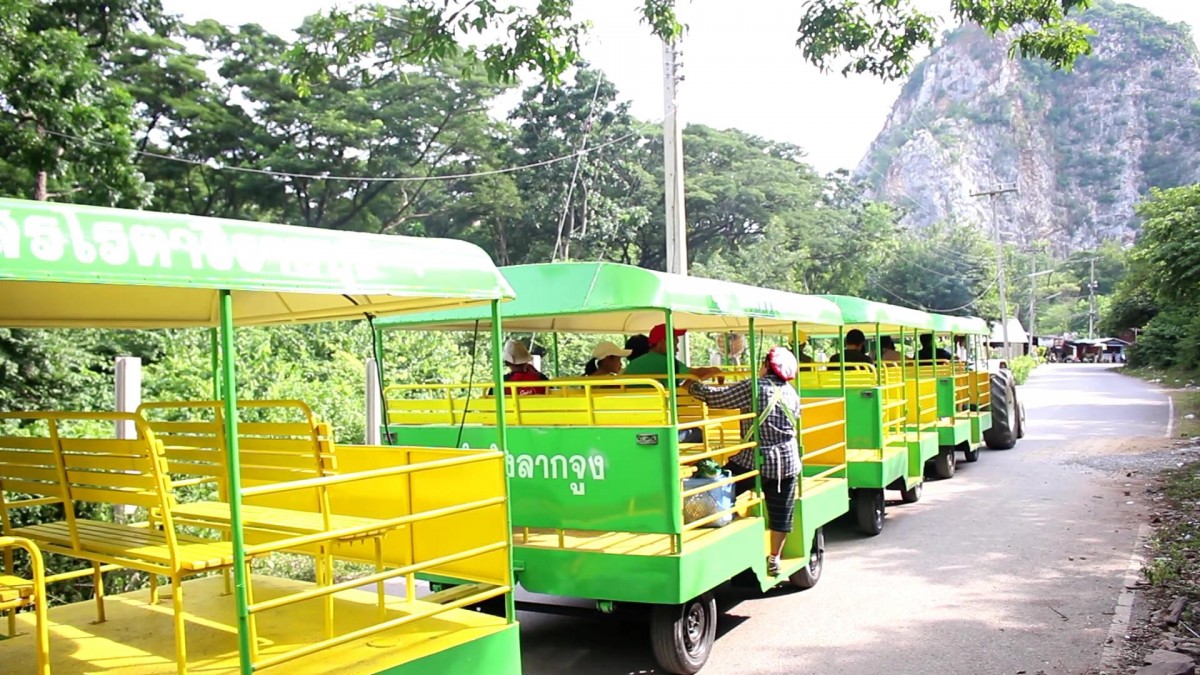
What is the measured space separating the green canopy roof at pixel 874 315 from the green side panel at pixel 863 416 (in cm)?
72

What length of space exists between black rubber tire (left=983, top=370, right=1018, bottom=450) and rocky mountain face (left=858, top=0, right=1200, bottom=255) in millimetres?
90849

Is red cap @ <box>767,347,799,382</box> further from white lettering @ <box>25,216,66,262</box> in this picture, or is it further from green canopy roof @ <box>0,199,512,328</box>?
white lettering @ <box>25,216,66,262</box>

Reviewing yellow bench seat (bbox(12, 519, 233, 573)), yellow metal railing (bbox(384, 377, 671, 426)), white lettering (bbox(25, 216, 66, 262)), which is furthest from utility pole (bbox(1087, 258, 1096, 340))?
white lettering (bbox(25, 216, 66, 262))

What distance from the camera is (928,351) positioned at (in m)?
14.9

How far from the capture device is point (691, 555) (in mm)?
5266

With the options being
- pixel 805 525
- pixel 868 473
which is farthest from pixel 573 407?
pixel 868 473

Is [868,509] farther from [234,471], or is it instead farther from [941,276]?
[941,276]

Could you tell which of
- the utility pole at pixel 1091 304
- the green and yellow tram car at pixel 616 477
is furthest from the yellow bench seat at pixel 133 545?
the utility pole at pixel 1091 304

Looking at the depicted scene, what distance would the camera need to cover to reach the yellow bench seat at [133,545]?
3633 millimetres

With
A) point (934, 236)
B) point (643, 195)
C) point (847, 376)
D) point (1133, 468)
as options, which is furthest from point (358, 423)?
point (934, 236)

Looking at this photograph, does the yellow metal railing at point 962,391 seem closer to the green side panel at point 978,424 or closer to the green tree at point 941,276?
the green side panel at point 978,424

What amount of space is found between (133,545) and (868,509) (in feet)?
24.1

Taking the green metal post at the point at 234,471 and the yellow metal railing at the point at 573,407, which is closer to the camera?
the green metal post at the point at 234,471

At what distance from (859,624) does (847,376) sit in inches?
187
